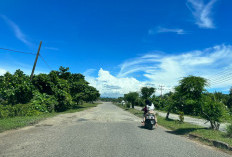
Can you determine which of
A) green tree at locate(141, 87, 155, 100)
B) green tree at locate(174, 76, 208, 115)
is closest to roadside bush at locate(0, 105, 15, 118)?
green tree at locate(174, 76, 208, 115)

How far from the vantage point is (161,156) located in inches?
171

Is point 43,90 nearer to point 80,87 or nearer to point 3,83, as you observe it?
point 3,83

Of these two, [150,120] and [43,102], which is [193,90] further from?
[43,102]

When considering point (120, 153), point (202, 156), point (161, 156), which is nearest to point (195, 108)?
point (202, 156)

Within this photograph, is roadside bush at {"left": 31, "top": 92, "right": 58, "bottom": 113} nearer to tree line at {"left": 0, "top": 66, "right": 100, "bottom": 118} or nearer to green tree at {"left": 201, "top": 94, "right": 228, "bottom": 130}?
tree line at {"left": 0, "top": 66, "right": 100, "bottom": 118}

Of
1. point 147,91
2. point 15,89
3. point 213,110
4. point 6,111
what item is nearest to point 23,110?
point 6,111

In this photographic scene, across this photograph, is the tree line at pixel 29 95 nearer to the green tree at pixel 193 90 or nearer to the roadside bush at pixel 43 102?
the roadside bush at pixel 43 102

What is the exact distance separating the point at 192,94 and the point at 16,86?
599 inches

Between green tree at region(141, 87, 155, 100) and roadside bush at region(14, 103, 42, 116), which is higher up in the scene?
green tree at region(141, 87, 155, 100)

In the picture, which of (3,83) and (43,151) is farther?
(3,83)

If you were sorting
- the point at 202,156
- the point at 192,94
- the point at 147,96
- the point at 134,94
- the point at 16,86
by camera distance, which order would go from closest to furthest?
the point at 202,156
the point at 192,94
the point at 16,86
the point at 147,96
the point at 134,94

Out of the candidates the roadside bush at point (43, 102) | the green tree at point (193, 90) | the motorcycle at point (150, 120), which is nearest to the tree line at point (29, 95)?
the roadside bush at point (43, 102)

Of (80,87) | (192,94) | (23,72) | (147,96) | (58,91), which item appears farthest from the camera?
(80,87)

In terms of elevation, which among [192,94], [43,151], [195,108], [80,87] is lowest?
[43,151]
